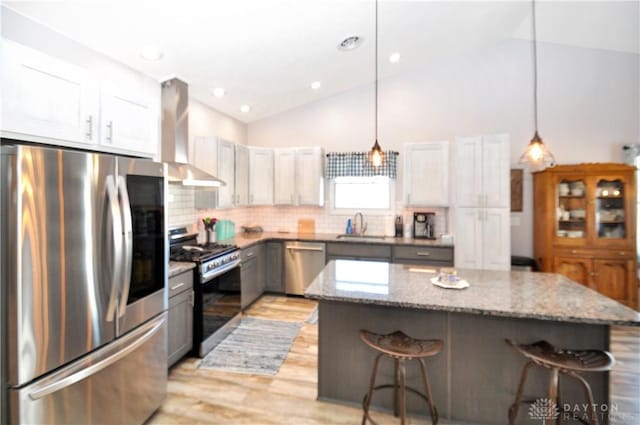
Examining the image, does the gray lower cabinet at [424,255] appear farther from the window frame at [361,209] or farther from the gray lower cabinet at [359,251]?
the window frame at [361,209]

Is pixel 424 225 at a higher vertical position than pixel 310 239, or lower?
higher

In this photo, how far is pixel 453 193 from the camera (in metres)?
4.21

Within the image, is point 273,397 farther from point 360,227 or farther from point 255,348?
point 360,227

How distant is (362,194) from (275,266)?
1750mm

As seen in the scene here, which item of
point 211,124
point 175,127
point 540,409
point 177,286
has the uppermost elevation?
point 211,124

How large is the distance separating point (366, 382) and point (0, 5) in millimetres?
3370

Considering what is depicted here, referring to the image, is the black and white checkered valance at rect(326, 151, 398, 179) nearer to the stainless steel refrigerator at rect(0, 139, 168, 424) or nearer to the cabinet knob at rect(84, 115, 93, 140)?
the stainless steel refrigerator at rect(0, 139, 168, 424)

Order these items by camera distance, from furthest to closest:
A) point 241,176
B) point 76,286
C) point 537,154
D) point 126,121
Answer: point 241,176 < point 126,121 < point 537,154 < point 76,286

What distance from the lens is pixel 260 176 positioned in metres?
4.82

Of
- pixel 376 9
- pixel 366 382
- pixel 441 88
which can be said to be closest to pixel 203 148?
pixel 376 9

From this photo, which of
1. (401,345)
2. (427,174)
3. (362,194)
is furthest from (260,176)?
(401,345)

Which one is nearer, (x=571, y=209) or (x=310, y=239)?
(x=571, y=209)

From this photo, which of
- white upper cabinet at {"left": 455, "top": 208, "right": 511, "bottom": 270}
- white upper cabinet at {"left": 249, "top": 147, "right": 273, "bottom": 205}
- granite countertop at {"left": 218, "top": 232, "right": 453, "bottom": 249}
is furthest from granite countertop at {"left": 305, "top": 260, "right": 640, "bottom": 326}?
white upper cabinet at {"left": 249, "top": 147, "right": 273, "bottom": 205}

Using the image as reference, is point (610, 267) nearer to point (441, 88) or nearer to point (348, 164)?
point (441, 88)
